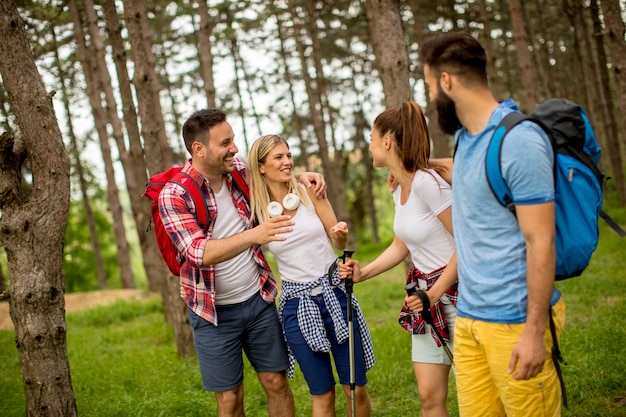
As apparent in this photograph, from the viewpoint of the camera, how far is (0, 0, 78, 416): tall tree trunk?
4.11 m

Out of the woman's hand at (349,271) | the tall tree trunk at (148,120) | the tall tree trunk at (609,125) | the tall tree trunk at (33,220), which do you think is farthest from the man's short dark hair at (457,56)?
the tall tree trunk at (609,125)

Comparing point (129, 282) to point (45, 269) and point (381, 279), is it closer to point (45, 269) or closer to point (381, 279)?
point (381, 279)

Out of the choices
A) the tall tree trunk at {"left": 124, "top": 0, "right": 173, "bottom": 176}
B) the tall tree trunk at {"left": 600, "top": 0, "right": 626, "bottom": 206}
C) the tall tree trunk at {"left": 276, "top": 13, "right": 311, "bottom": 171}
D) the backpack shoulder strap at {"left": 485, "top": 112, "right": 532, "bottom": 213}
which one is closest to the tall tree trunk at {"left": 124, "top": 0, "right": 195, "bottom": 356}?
the tall tree trunk at {"left": 124, "top": 0, "right": 173, "bottom": 176}

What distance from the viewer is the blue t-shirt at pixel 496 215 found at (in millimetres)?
2336

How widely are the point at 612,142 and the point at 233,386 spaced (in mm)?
15415

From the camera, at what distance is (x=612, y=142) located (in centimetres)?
1648

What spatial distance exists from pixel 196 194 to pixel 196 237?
354 mm

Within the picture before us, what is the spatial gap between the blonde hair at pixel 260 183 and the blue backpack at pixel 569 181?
1.98 m

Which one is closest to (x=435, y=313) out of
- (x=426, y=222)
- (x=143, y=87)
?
(x=426, y=222)

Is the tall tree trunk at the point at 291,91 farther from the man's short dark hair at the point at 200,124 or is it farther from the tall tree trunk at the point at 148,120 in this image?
the man's short dark hair at the point at 200,124

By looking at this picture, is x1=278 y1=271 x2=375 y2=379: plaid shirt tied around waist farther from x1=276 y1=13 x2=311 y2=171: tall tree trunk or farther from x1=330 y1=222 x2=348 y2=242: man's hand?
x1=276 y1=13 x2=311 y2=171: tall tree trunk

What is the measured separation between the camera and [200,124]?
166 inches

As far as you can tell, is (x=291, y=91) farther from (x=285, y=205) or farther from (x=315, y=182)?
(x=285, y=205)

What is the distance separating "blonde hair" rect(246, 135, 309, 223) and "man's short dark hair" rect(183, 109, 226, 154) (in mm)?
326
